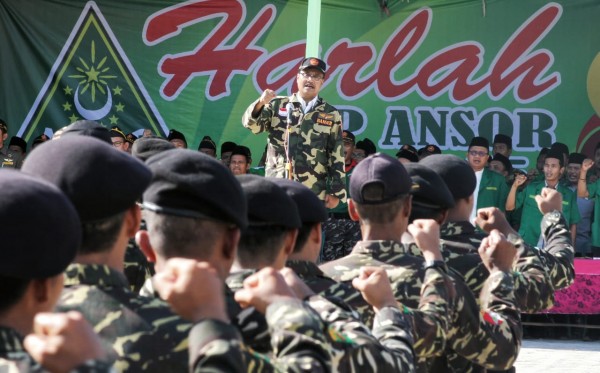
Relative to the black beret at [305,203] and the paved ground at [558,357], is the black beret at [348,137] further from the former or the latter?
the black beret at [305,203]

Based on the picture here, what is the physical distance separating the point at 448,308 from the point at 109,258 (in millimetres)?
1264

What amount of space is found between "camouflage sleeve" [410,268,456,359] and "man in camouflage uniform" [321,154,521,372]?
39mm

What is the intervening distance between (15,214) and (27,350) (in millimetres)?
237

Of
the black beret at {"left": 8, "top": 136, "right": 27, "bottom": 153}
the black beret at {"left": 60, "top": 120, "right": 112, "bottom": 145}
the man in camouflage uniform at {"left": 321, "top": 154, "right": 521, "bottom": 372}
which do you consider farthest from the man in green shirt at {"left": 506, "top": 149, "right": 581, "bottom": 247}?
the man in camouflage uniform at {"left": 321, "top": 154, "right": 521, "bottom": 372}

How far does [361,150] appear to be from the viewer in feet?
41.6

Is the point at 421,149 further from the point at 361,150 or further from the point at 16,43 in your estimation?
the point at 16,43

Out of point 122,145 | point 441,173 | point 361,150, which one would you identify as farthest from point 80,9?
point 441,173

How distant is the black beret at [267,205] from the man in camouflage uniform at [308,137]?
7.31 meters

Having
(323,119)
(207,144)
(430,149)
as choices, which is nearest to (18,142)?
(207,144)

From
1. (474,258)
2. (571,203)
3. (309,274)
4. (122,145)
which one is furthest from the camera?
(571,203)

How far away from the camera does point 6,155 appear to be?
12.2 m

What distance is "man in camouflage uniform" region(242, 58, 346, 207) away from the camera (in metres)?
10.4

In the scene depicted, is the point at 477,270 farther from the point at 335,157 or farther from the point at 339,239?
the point at 339,239

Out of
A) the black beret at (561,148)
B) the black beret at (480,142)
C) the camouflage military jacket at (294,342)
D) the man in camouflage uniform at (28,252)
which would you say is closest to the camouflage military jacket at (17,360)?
the man in camouflage uniform at (28,252)
